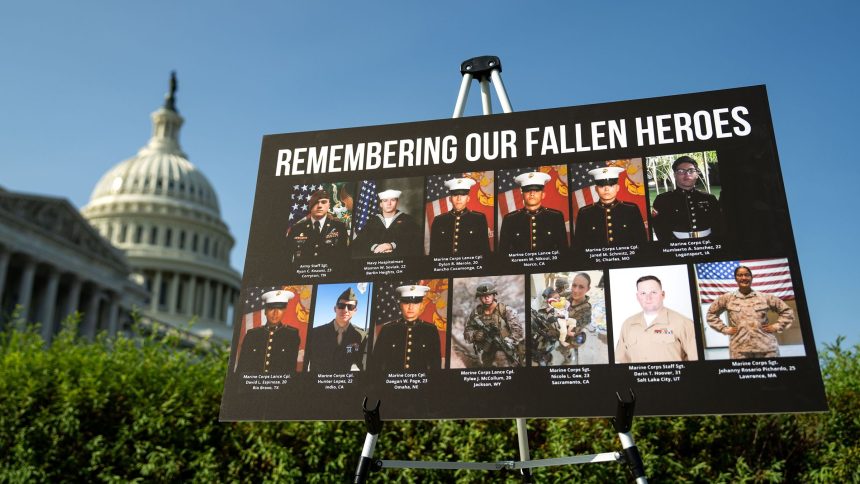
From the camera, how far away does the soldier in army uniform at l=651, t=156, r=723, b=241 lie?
5.34 m

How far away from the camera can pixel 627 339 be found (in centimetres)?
515

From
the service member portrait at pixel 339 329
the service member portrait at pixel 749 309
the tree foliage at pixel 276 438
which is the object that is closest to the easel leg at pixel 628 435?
the service member portrait at pixel 749 309

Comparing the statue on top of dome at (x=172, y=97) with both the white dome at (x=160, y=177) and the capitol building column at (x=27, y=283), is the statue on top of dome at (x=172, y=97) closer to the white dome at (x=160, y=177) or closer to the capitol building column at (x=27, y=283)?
the white dome at (x=160, y=177)

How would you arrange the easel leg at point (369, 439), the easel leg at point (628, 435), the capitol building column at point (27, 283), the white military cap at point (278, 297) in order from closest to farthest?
the easel leg at point (628, 435) → the easel leg at point (369, 439) → the white military cap at point (278, 297) → the capitol building column at point (27, 283)

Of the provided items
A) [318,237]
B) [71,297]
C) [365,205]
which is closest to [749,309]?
[365,205]

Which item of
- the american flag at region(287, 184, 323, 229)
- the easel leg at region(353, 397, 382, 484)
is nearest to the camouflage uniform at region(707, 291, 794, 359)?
the easel leg at region(353, 397, 382, 484)

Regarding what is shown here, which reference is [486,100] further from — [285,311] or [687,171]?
[285,311]

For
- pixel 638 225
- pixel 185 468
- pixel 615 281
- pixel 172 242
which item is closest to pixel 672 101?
pixel 638 225

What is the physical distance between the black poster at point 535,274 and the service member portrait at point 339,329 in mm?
17

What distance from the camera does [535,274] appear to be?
18.2 feet

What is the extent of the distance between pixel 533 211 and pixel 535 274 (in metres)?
0.53

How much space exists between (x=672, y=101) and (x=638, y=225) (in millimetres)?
1131

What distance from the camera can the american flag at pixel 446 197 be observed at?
591 centimetres

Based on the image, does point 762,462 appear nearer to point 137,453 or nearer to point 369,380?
point 369,380
